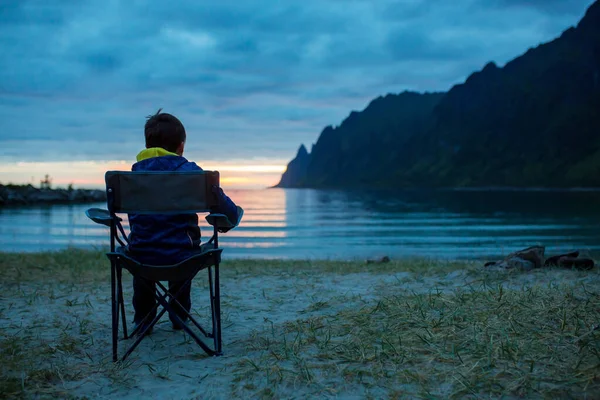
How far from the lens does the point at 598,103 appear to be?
159m

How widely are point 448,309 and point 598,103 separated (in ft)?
598

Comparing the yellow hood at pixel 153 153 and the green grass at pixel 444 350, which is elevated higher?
the yellow hood at pixel 153 153

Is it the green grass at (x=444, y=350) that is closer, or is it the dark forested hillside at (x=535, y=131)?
the green grass at (x=444, y=350)

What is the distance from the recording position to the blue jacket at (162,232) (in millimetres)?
3783

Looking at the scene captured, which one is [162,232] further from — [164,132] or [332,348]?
[332,348]

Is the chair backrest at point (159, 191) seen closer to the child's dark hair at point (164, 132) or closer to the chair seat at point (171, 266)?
the chair seat at point (171, 266)

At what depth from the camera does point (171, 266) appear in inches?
138

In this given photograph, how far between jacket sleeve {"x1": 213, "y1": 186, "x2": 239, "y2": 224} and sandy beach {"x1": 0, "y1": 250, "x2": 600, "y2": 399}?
39.9 inches

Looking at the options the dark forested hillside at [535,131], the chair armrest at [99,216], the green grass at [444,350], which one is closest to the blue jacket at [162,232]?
the chair armrest at [99,216]

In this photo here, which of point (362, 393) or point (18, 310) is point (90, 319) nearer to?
point (18, 310)

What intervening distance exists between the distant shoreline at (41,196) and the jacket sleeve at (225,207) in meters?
49.6

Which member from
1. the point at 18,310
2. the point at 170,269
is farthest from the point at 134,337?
the point at 18,310

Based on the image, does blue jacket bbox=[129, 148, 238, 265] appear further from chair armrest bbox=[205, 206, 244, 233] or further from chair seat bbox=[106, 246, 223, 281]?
chair seat bbox=[106, 246, 223, 281]

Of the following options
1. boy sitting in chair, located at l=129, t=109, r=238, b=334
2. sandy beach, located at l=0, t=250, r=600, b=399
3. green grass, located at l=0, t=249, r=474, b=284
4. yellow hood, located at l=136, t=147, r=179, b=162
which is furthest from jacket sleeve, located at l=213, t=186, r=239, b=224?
green grass, located at l=0, t=249, r=474, b=284
